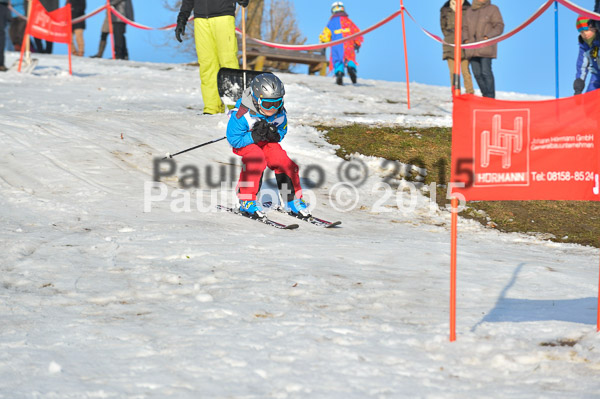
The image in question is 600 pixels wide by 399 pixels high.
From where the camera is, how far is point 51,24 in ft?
52.1

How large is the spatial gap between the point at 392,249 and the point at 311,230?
1048 mm

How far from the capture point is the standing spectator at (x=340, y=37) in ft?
54.0

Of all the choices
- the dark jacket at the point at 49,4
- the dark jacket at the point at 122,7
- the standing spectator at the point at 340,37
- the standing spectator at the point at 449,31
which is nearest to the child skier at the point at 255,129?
the standing spectator at the point at 449,31

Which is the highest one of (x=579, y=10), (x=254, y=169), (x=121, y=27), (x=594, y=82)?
(x=121, y=27)

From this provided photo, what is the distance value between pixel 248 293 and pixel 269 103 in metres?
2.81

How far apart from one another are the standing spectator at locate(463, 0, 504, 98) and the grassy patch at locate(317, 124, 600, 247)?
8.42 ft

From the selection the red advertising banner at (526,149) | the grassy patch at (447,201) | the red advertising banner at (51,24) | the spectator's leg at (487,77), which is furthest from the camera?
the red advertising banner at (51,24)

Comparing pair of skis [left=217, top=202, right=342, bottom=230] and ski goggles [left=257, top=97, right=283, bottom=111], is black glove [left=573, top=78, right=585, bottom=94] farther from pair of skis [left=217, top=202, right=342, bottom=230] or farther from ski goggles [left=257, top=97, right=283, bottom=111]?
ski goggles [left=257, top=97, right=283, bottom=111]

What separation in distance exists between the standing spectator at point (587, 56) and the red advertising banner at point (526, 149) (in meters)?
8.09

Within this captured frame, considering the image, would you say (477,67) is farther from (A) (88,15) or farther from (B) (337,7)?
(A) (88,15)

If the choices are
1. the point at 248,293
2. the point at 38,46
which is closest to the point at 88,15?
the point at 38,46

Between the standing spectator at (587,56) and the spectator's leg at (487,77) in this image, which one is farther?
the spectator's leg at (487,77)

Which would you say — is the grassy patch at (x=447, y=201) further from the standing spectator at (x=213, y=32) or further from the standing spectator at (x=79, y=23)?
the standing spectator at (x=79, y=23)

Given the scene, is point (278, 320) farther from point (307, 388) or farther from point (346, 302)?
point (307, 388)
